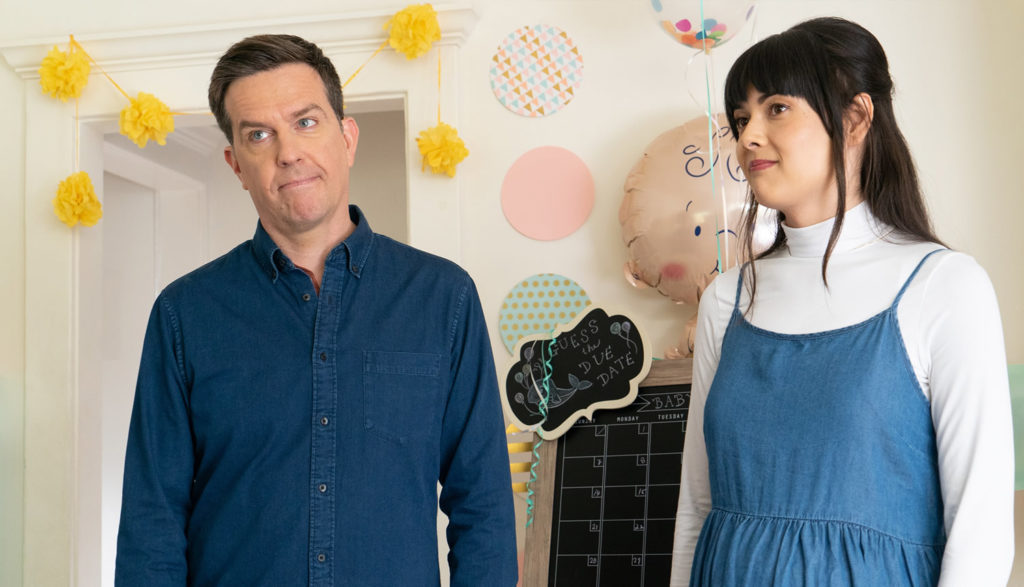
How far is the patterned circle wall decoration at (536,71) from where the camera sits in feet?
9.79

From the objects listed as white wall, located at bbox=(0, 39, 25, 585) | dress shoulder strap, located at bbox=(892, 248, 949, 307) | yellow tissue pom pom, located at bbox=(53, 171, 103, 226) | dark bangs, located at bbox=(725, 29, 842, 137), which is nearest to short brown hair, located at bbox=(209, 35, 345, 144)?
dark bangs, located at bbox=(725, 29, 842, 137)

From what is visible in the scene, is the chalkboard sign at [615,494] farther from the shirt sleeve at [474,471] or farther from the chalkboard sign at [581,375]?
the shirt sleeve at [474,471]

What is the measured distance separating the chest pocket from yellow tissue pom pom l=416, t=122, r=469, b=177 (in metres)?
1.51

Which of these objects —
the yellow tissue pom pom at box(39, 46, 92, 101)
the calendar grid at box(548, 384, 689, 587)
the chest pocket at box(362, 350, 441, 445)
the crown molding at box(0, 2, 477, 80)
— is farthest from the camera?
the yellow tissue pom pom at box(39, 46, 92, 101)

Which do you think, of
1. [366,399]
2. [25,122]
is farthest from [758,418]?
[25,122]

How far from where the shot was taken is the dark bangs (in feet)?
4.61

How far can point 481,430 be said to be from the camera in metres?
1.53

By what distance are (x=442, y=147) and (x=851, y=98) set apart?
1689mm

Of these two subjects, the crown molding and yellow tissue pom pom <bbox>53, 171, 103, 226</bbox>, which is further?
yellow tissue pom pom <bbox>53, 171, 103, 226</bbox>

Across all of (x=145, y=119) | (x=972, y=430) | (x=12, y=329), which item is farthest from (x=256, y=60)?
(x=12, y=329)

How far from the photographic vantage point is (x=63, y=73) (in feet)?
10.4

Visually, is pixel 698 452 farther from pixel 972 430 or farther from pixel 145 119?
pixel 145 119

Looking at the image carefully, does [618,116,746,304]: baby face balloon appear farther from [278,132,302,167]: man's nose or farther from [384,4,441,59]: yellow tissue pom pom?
[278,132,302,167]: man's nose

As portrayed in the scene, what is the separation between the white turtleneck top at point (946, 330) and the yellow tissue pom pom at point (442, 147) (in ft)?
5.10
